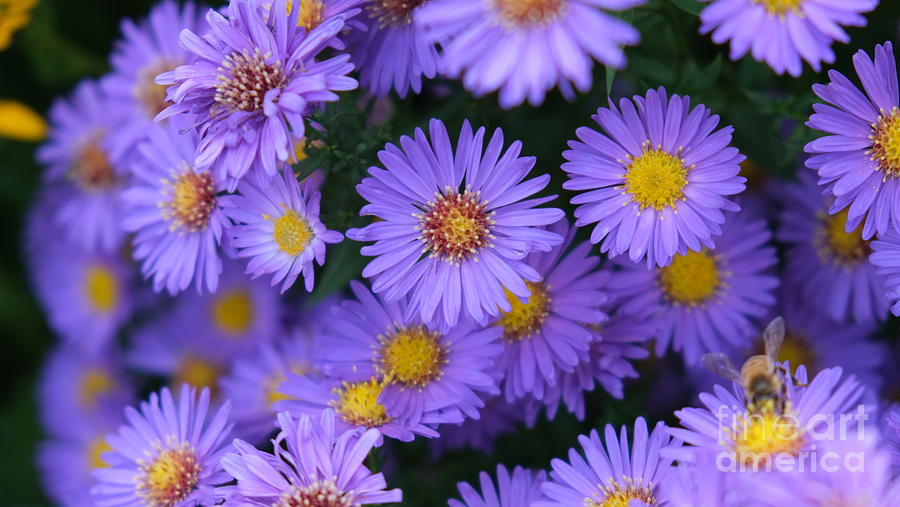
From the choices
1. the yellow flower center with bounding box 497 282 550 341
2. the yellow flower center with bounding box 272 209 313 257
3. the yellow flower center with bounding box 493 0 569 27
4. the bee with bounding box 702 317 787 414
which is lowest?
the bee with bounding box 702 317 787 414

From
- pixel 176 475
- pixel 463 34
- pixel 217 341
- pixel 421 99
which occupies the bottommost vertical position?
pixel 176 475

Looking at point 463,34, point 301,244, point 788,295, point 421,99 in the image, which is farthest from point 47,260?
point 788,295

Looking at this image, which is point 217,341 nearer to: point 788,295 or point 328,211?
point 328,211

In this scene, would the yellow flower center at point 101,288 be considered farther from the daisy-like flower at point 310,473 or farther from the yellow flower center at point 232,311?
the daisy-like flower at point 310,473

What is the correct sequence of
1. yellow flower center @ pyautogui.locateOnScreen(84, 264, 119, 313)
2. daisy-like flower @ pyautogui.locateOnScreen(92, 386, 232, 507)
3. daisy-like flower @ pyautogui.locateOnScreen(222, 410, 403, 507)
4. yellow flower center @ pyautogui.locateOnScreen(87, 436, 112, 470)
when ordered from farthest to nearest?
yellow flower center @ pyautogui.locateOnScreen(84, 264, 119, 313), yellow flower center @ pyautogui.locateOnScreen(87, 436, 112, 470), daisy-like flower @ pyautogui.locateOnScreen(92, 386, 232, 507), daisy-like flower @ pyautogui.locateOnScreen(222, 410, 403, 507)

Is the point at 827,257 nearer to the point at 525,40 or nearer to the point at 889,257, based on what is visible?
the point at 889,257

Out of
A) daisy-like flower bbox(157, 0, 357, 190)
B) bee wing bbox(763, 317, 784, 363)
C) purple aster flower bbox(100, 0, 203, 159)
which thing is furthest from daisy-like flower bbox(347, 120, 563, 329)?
purple aster flower bbox(100, 0, 203, 159)

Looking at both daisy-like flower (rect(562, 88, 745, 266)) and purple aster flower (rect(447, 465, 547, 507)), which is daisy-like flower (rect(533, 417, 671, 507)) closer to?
purple aster flower (rect(447, 465, 547, 507))
